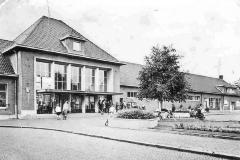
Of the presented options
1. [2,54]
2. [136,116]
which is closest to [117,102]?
[2,54]

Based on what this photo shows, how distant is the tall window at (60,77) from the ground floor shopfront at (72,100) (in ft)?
2.64

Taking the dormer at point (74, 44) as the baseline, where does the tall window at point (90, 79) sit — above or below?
below

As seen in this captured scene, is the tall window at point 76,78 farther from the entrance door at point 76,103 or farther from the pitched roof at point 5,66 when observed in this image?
the pitched roof at point 5,66

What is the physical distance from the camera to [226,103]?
2448 inches

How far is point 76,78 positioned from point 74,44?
3.59 metres

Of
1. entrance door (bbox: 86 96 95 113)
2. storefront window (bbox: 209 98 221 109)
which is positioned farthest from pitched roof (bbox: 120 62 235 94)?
entrance door (bbox: 86 96 95 113)

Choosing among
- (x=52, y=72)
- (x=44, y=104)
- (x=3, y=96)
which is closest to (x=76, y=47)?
(x=52, y=72)

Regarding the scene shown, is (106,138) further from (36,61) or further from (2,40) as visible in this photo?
(2,40)

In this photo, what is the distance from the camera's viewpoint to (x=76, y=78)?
105 ft

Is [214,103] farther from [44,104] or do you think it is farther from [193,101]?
[44,104]

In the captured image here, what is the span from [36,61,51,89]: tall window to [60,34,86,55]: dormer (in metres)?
3.08

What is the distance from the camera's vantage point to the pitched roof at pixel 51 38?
2827 centimetres

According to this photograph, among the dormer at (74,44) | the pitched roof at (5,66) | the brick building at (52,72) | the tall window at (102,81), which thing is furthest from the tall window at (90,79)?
the pitched roof at (5,66)

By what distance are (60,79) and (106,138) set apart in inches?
726
